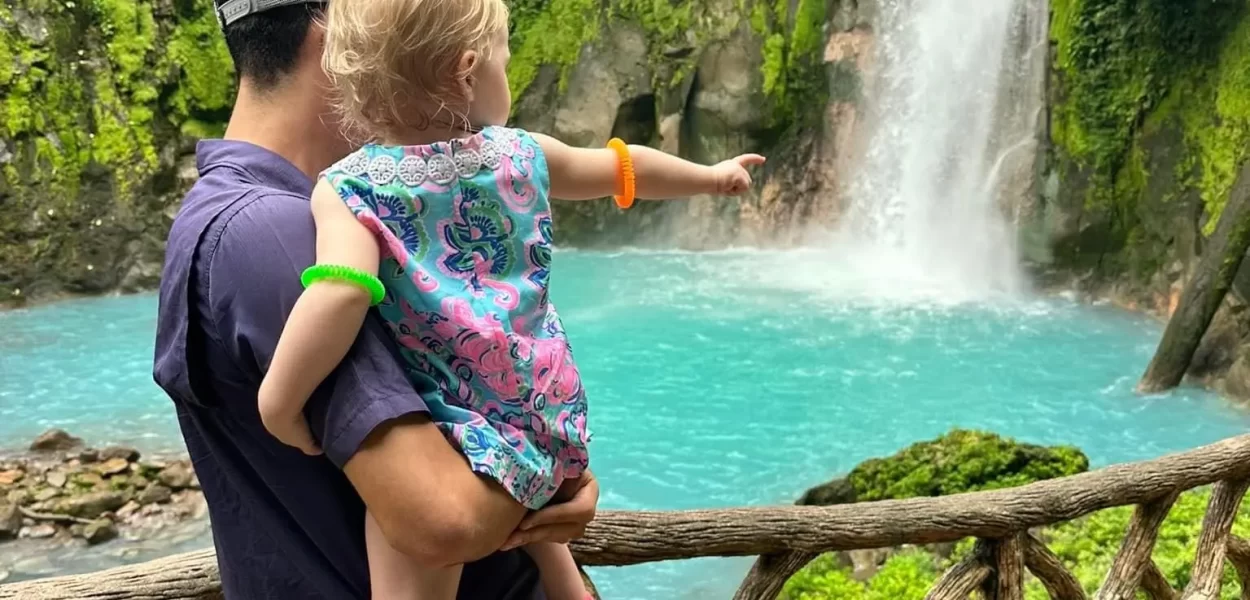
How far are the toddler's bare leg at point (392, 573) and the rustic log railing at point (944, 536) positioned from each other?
61 cm

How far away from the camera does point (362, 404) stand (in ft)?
3.30

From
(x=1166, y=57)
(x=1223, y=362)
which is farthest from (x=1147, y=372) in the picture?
(x=1166, y=57)

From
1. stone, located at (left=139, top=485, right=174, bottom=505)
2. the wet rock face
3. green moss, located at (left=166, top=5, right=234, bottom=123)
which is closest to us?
the wet rock face

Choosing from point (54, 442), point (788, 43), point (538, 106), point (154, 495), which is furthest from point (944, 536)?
point (538, 106)

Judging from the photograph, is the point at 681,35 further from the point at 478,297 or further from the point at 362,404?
the point at 362,404

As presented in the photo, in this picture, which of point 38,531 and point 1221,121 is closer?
point 38,531

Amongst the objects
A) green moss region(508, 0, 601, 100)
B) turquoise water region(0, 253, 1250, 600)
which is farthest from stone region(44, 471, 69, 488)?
green moss region(508, 0, 601, 100)

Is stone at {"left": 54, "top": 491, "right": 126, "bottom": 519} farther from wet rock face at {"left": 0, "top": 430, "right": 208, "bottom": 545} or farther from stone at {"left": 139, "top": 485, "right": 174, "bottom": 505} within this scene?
stone at {"left": 139, "top": 485, "right": 174, "bottom": 505}

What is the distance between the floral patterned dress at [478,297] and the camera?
1067mm

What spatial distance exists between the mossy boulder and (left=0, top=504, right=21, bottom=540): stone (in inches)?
183

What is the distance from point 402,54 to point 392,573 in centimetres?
55

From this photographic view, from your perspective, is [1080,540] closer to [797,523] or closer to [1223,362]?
[797,523]

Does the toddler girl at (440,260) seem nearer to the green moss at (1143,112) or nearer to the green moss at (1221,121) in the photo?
the green moss at (1221,121)

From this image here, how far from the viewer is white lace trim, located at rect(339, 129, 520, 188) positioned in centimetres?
107
